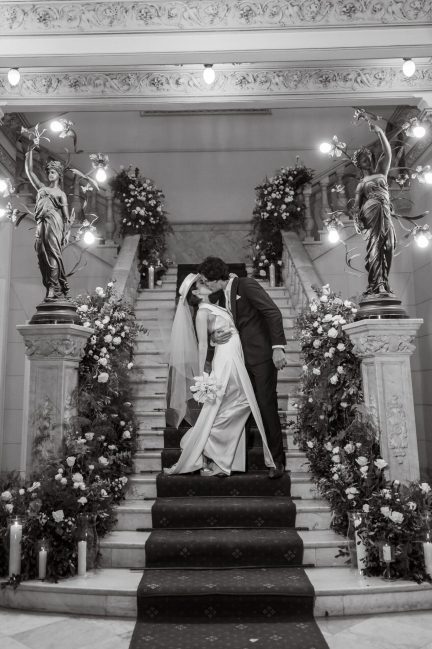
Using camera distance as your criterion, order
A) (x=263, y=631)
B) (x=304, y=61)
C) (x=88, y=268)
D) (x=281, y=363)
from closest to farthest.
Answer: (x=263, y=631)
(x=281, y=363)
(x=304, y=61)
(x=88, y=268)

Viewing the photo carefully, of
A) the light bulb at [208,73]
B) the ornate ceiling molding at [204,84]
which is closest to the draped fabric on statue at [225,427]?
the light bulb at [208,73]

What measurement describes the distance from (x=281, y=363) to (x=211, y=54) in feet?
11.2

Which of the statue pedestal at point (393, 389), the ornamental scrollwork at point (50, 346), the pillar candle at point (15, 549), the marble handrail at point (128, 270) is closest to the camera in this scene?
the pillar candle at point (15, 549)

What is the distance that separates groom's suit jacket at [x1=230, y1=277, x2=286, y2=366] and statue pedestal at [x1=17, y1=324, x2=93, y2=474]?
1.60m

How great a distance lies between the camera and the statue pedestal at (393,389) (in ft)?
15.3

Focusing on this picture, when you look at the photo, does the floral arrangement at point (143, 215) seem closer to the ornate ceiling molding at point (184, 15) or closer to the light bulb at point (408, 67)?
the ornate ceiling molding at point (184, 15)

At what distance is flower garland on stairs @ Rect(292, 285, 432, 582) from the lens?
421 centimetres

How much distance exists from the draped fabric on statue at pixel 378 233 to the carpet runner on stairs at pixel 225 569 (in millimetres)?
2072

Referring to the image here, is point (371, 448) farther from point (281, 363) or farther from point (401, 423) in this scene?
point (281, 363)

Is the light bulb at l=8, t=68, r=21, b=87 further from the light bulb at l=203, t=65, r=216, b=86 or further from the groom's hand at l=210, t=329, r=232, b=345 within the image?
the groom's hand at l=210, t=329, r=232, b=345

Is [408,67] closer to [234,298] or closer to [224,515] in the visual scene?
[234,298]

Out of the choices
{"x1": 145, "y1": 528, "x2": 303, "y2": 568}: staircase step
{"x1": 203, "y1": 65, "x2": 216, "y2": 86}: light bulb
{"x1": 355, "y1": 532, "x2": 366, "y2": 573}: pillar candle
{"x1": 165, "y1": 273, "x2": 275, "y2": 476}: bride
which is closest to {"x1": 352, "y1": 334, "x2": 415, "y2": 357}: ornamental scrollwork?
{"x1": 165, "y1": 273, "x2": 275, "y2": 476}: bride

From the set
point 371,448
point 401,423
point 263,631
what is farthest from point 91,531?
point 401,423

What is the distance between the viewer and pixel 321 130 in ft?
40.2
